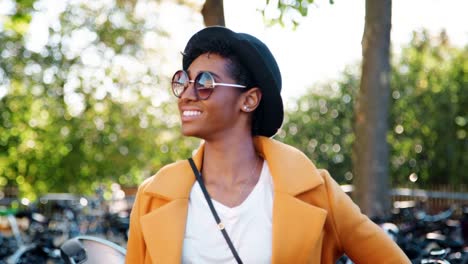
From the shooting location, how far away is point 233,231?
8.77 ft

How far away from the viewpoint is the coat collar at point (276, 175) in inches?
106

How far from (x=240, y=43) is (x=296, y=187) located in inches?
18.7

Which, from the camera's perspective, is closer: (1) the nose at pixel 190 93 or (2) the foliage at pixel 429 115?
(1) the nose at pixel 190 93

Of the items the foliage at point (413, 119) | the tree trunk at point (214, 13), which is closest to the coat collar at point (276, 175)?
the tree trunk at point (214, 13)

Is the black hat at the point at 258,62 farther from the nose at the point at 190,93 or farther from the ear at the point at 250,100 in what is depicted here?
the nose at the point at 190,93

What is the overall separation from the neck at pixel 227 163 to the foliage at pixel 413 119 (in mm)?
19366

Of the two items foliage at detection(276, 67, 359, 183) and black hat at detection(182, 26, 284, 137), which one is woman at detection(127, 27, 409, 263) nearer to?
black hat at detection(182, 26, 284, 137)

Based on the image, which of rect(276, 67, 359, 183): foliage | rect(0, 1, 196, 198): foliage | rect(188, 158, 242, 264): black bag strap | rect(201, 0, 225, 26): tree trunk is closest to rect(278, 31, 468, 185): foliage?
rect(276, 67, 359, 183): foliage

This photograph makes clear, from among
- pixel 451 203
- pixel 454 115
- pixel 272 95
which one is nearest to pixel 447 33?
pixel 454 115

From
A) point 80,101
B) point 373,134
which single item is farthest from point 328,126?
point 373,134

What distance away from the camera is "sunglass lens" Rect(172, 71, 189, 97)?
9.01 ft

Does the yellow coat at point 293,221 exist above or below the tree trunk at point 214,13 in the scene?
below

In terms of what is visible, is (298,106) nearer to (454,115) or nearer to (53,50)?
(454,115)

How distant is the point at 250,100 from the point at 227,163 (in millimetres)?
212
